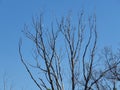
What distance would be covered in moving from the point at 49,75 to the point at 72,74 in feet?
2.48

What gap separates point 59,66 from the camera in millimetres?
11391

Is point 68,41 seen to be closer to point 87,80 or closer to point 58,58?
point 58,58

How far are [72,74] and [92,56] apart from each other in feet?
3.02

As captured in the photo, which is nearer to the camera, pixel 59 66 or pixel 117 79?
pixel 59 66

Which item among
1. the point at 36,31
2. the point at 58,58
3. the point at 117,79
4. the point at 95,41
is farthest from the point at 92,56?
the point at 117,79

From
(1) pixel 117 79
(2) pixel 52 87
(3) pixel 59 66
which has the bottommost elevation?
(2) pixel 52 87

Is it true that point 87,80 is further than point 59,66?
No

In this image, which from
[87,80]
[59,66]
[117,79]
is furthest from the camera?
[117,79]

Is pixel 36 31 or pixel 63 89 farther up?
pixel 36 31

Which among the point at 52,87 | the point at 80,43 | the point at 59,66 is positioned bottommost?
the point at 52,87

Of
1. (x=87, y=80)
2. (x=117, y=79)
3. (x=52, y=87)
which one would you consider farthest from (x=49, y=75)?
(x=117, y=79)

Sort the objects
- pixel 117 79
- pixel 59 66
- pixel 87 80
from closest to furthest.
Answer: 1. pixel 87 80
2. pixel 59 66
3. pixel 117 79

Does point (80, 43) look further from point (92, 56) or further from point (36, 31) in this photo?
point (36, 31)

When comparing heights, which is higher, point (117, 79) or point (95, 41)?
point (117, 79)
